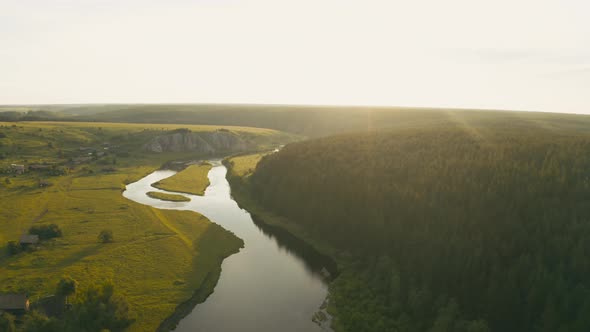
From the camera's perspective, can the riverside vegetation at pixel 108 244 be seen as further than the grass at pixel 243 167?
No

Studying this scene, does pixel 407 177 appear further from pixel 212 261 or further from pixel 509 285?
pixel 212 261

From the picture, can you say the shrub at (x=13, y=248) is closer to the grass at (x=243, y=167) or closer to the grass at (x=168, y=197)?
the grass at (x=168, y=197)

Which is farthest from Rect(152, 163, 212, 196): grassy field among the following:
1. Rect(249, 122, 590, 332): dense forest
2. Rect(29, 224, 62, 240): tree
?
Rect(249, 122, 590, 332): dense forest

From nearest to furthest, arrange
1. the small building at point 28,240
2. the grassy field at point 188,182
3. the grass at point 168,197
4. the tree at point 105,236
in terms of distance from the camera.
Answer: the small building at point 28,240 < the tree at point 105,236 < the grass at point 168,197 < the grassy field at point 188,182

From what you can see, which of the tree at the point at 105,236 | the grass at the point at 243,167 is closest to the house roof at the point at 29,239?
the tree at the point at 105,236

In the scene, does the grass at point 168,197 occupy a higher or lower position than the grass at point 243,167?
lower

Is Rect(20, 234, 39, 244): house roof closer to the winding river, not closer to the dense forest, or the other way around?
the winding river

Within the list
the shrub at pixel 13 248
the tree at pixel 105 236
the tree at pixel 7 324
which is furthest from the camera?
the tree at pixel 105 236

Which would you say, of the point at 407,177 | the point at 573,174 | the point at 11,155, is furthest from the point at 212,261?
the point at 11,155
